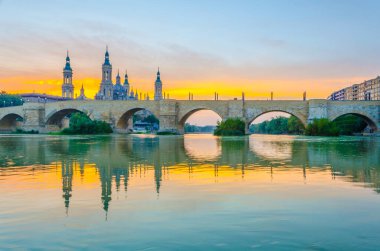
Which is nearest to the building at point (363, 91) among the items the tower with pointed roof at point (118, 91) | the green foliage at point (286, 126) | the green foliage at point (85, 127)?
the green foliage at point (286, 126)

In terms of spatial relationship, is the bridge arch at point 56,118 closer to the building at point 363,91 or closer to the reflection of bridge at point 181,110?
the reflection of bridge at point 181,110

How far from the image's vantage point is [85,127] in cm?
6309

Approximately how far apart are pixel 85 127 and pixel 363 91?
350 ft

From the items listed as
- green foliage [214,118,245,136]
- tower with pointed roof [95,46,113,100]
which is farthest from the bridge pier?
tower with pointed roof [95,46,113,100]

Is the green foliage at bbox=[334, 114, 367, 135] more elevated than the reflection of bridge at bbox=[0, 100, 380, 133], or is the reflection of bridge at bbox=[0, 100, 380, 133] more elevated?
the reflection of bridge at bbox=[0, 100, 380, 133]

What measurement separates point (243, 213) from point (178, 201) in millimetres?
1624

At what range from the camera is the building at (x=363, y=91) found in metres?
121

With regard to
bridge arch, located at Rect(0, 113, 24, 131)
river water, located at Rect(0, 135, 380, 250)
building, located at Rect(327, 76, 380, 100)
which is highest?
building, located at Rect(327, 76, 380, 100)

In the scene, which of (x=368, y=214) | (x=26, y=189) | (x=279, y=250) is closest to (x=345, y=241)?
(x=279, y=250)

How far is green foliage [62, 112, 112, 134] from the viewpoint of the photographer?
62.6 meters

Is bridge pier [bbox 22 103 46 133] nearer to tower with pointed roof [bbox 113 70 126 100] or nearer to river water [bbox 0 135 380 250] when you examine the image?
tower with pointed roof [bbox 113 70 126 100]

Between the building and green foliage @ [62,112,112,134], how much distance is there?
6958cm

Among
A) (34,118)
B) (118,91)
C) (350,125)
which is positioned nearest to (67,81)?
(118,91)

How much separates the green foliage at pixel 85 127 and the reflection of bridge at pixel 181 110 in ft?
13.0
